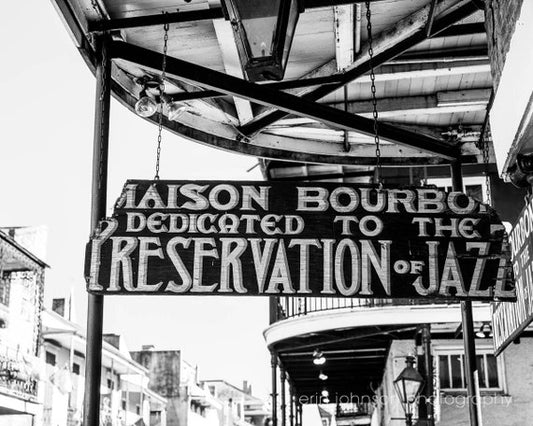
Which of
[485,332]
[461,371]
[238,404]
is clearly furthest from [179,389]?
[485,332]

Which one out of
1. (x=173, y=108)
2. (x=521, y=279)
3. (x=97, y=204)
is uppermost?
(x=173, y=108)

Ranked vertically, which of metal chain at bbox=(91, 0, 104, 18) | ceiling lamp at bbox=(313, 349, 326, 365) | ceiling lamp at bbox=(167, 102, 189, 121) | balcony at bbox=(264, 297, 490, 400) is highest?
metal chain at bbox=(91, 0, 104, 18)

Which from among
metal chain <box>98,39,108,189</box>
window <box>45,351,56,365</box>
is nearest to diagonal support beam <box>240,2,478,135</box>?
metal chain <box>98,39,108,189</box>

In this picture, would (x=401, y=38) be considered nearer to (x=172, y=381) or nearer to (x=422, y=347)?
(x=422, y=347)

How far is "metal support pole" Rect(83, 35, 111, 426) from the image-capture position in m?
4.54

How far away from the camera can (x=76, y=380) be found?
116 ft

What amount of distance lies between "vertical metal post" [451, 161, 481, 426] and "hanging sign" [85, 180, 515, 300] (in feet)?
6.31

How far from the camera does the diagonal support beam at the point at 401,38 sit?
523 centimetres

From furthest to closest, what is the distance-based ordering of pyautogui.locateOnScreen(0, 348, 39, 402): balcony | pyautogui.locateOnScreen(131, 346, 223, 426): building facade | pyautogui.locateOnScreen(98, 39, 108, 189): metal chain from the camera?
pyautogui.locateOnScreen(131, 346, 223, 426): building facade → pyautogui.locateOnScreen(0, 348, 39, 402): balcony → pyautogui.locateOnScreen(98, 39, 108, 189): metal chain

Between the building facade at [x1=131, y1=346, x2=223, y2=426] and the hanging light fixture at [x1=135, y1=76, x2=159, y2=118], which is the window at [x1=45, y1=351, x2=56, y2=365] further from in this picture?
the hanging light fixture at [x1=135, y1=76, x2=159, y2=118]

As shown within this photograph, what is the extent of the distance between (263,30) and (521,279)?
5.99 ft

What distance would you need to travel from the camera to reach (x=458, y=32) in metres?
5.88

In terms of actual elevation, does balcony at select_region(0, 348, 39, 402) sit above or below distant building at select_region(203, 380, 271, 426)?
below

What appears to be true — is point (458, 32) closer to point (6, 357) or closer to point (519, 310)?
point (519, 310)
